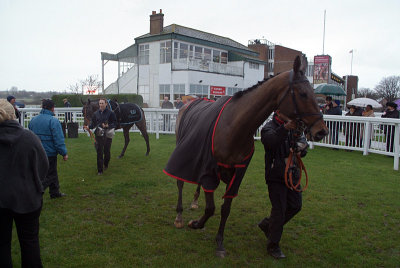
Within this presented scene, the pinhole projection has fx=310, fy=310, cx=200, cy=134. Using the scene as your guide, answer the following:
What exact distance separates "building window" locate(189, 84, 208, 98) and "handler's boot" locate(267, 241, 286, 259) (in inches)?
926

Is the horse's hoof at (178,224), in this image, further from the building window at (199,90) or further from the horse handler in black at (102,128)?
the building window at (199,90)

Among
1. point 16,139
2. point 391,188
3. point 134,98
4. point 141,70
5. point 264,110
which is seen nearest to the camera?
point 16,139

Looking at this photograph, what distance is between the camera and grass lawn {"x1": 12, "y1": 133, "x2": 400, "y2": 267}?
11.7 ft

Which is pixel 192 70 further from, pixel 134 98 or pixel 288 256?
pixel 288 256

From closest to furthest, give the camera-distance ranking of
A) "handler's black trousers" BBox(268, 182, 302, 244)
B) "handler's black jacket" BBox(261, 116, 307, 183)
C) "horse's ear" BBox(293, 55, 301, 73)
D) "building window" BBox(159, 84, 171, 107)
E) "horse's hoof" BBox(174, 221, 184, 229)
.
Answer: "horse's ear" BBox(293, 55, 301, 73) < "handler's black jacket" BBox(261, 116, 307, 183) < "handler's black trousers" BBox(268, 182, 302, 244) < "horse's hoof" BBox(174, 221, 184, 229) < "building window" BBox(159, 84, 171, 107)

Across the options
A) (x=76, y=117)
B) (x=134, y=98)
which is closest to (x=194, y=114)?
(x=76, y=117)

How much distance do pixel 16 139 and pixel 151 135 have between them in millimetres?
12037

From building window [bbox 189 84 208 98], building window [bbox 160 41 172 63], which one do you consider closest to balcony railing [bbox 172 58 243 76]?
building window [bbox 160 41 172 63]

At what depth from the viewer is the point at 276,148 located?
11.1 feet

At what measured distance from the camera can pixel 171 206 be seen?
5.32 m

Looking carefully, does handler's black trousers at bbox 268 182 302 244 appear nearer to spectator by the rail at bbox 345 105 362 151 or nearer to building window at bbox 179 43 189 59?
spectator by the rail at bbox 345 105 362 151

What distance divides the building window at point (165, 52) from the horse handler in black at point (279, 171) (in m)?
24.9

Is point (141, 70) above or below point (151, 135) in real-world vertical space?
above

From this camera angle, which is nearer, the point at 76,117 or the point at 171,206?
the point at 171,206
